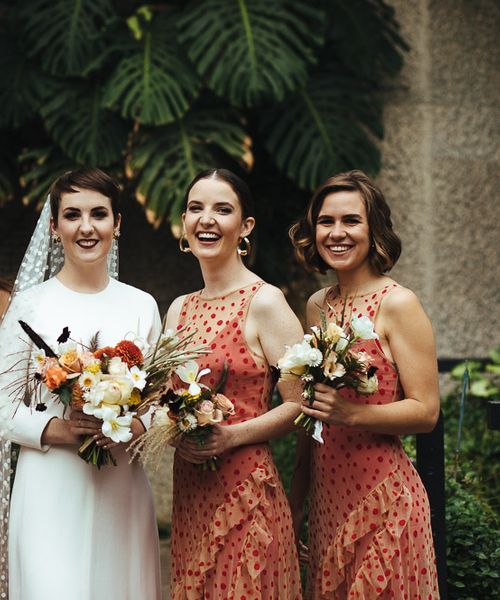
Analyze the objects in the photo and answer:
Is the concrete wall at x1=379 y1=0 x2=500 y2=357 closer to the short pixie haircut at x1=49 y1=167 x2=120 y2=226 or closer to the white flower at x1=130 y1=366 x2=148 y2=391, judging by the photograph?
the short pixie haircut at x1=49 y1=167 x2=120 y2=226

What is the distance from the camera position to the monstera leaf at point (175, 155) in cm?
620

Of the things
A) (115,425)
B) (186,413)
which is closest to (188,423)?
(186,413)

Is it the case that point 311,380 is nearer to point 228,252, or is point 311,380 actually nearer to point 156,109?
point 228,252

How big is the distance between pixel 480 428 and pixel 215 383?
3.61 meters

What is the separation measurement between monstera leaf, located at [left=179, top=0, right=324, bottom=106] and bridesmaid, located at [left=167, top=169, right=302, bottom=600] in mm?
2862

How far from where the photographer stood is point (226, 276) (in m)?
3.44

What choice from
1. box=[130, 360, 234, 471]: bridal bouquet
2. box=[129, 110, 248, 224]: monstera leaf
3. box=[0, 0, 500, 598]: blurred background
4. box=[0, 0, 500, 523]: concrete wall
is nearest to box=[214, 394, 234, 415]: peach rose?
box=[130, 360, 234, 471]: bridal bouquet

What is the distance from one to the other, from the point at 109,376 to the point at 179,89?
355 cm

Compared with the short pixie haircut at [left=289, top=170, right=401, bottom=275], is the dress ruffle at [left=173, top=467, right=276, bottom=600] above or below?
below

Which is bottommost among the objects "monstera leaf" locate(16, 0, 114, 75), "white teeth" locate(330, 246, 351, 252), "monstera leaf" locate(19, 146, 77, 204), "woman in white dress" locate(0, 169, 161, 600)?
"woman in white dress" locate(0, 169, 161, 600)

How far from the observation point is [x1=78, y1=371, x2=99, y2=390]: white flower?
9.94ft

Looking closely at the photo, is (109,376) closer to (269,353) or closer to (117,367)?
(117,367)

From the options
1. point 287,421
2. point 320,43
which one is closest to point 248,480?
point 287,421

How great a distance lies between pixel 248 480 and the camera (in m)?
3.22
